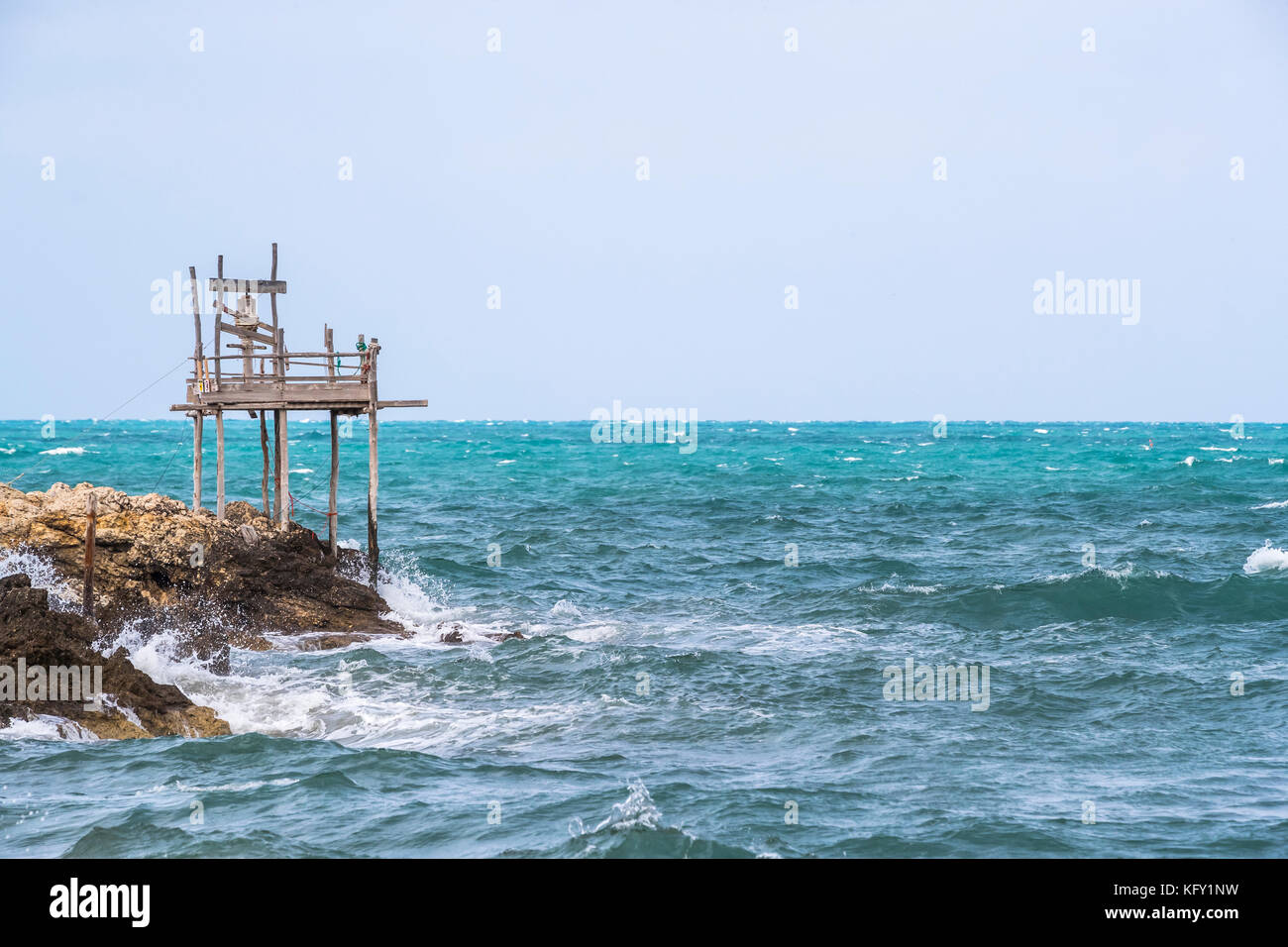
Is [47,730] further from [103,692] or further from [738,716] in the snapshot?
[738,716]

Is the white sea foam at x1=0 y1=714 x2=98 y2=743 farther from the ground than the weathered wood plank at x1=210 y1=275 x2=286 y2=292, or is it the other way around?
the weathered wood plank at x1=210 y1=275 x2=286 y2=292

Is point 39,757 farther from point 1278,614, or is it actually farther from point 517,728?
point 1278,614

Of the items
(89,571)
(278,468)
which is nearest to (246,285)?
(278,468)

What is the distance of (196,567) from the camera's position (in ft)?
67.8

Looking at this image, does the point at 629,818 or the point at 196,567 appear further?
the point at 196,567

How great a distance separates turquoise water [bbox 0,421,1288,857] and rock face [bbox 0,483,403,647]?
34.8 inches

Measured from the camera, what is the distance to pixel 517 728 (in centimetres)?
1576

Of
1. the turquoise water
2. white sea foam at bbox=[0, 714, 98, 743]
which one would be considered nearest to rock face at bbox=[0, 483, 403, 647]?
the turquoise water

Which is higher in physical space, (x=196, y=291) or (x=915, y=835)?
(x=196, y=291)

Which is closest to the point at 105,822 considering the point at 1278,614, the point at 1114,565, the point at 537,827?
the point at 537,827

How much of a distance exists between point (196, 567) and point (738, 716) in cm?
1037

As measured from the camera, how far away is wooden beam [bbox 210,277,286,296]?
73.9 ft

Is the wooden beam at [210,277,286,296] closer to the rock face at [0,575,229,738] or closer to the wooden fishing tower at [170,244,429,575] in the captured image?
the wooden fishing tower at [170,244,429,575]
